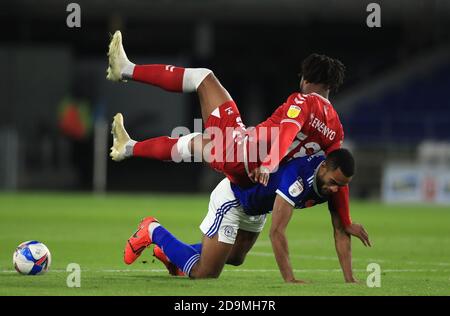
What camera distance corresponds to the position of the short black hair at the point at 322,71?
397 inches

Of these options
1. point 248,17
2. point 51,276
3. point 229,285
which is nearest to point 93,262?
point 51,276

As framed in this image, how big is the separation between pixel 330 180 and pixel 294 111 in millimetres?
688

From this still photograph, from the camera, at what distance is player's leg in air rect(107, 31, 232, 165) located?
1052cm

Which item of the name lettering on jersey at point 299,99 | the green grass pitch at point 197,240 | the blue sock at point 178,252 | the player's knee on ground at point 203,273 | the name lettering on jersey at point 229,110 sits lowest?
the green grass pitch at point 197,240

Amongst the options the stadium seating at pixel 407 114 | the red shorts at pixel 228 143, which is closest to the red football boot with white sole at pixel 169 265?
the red shorts at pixel 228 143

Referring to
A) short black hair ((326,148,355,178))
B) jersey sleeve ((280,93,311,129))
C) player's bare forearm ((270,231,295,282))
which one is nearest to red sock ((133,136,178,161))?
jersey sleeve ((280,93,311,129))

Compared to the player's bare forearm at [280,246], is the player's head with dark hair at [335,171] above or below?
above

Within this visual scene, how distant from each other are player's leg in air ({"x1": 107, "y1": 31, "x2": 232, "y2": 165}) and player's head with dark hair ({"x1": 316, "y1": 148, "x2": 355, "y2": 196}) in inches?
54.8

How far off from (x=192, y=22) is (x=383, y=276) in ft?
93.3

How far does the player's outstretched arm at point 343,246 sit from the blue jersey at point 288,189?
320 millimetres

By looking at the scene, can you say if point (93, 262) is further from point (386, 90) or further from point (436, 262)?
point (386, 90)

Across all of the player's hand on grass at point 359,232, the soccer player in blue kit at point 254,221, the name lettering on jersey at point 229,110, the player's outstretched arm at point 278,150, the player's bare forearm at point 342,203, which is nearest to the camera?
the player's outstretched arm at point 278,150

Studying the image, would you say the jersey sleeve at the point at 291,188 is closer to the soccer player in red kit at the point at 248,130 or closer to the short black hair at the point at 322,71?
the soccer player in red kit at the point at 248,130

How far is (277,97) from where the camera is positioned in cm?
4200
